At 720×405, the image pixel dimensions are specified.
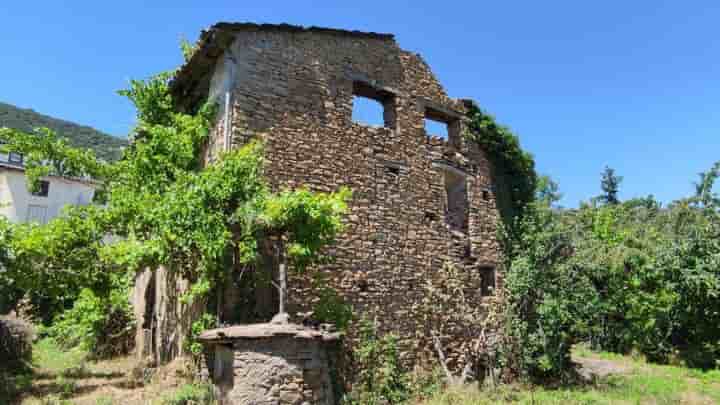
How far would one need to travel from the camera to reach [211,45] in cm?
926

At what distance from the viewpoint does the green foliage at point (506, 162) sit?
12984 mm

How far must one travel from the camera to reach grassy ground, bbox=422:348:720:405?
891 centimetres

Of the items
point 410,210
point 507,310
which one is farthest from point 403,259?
point 507,310

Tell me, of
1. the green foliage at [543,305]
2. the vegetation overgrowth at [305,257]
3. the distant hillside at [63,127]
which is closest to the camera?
the vegetation overgrowth at [305,257]

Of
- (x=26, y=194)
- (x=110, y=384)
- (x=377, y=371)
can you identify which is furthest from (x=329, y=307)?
(x=26, y=194)

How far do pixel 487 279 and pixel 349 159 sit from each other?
5046 millimetres

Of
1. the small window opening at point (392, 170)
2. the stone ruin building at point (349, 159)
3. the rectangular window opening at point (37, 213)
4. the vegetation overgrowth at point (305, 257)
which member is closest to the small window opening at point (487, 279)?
the stone ruin building at point (349, 159)

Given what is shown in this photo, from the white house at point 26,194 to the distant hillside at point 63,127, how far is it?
15.8 m

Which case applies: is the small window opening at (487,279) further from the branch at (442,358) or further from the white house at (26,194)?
the white house at (26,194)

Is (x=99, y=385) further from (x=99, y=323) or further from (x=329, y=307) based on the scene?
(x=329, y=307)

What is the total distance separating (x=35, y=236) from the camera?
803cm

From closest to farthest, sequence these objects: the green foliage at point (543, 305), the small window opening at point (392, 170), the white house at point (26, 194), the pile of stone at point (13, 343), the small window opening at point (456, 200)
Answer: the pile of stone at point (13, 343)
the small window opening at point (392, 170)
the green foliage at point (543, 305)
the small window opening at point (456, 200)
the white house at point (26, 194)

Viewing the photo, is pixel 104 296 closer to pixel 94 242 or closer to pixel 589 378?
pixel 94 242

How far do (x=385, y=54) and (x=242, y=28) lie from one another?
361 centimetres
